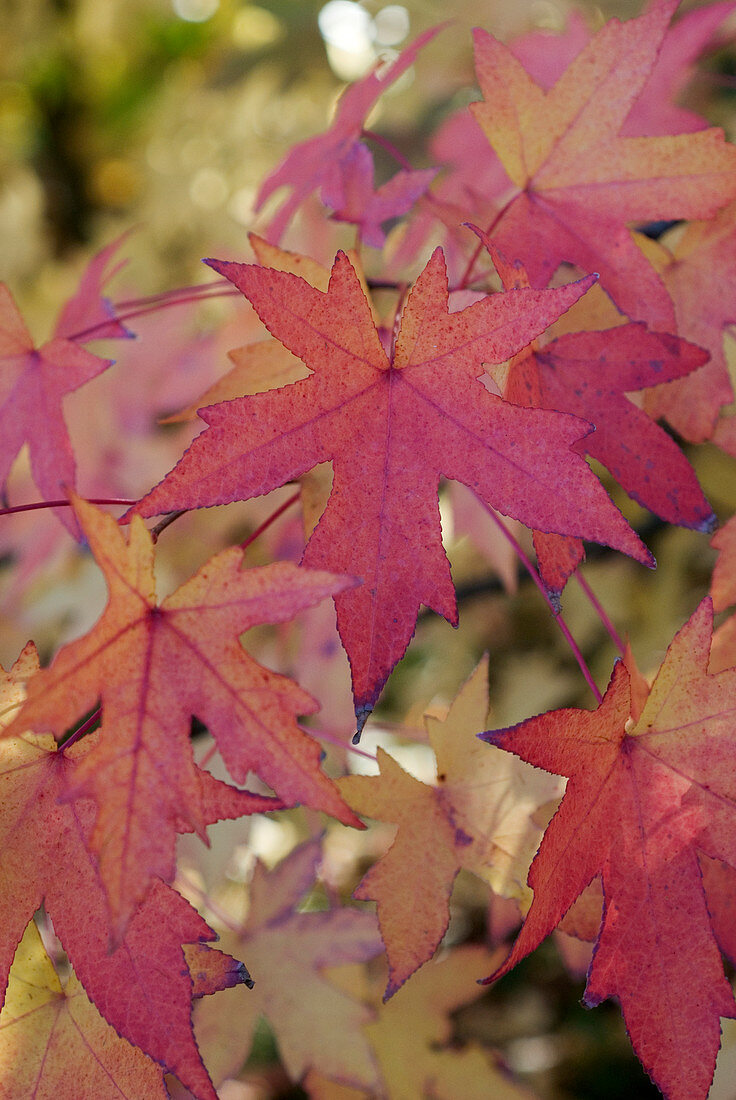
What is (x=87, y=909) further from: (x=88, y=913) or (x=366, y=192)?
(x=366, y=192)

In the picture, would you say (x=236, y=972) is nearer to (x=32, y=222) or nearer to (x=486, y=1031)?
(x=486, y=1031)

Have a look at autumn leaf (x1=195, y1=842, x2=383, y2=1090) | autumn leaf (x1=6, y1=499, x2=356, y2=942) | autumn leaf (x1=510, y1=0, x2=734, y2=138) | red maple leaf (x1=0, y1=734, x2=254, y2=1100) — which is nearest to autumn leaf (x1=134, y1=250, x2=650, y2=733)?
autumn leaf (x1=6, y1=499, x2=356, y2=942)

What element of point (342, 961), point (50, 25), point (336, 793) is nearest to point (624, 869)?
point (336, 793)

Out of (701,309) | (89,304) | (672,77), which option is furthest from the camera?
(672,77)

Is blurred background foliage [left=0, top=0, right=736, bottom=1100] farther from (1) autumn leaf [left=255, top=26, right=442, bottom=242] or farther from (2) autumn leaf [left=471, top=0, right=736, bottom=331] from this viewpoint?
(2) autumn leaf [left=471, top=0, right=736, bottom=331]

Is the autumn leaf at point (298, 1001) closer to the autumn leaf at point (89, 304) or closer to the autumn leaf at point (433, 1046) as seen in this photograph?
the autumn leaf at point (433, 1046)

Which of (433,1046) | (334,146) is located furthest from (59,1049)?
(334,146)
